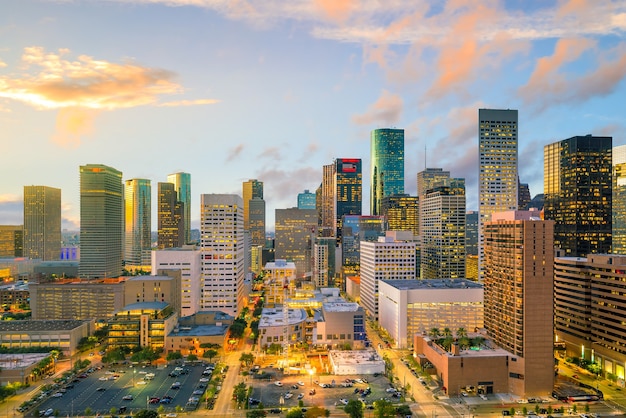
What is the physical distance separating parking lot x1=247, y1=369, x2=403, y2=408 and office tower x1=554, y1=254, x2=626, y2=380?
180 feet

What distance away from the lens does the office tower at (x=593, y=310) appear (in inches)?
4333

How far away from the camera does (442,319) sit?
460 ft

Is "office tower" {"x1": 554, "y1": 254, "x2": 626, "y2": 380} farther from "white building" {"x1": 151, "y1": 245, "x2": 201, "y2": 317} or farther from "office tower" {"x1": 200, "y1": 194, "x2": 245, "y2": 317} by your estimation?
"white building" {"x1": 151, "y1": 245, "x2": 201, "y2": 317}

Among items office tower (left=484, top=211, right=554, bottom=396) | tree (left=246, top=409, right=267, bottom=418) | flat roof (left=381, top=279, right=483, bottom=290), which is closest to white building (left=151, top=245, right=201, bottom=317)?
flat roof (left=381, top=279, right=483, bottom=290)

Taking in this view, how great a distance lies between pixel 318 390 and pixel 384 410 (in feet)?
69.2

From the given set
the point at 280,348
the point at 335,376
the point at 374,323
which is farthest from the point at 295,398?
the point at 374,323

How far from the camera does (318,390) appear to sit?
102 m

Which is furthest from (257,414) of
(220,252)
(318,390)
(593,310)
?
(220,252)

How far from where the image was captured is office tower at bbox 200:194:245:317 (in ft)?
586

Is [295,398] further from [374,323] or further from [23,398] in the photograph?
[374,323]

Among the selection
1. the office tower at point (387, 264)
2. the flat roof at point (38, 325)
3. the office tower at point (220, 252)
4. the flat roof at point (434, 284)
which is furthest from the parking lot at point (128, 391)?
the office tower at point (387, 264)

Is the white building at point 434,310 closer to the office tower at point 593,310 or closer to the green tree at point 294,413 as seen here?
the office tower at point 593,310

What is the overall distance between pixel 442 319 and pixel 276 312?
5516 centimetres

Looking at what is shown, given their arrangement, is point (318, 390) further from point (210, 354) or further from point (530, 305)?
point (530, 305)
